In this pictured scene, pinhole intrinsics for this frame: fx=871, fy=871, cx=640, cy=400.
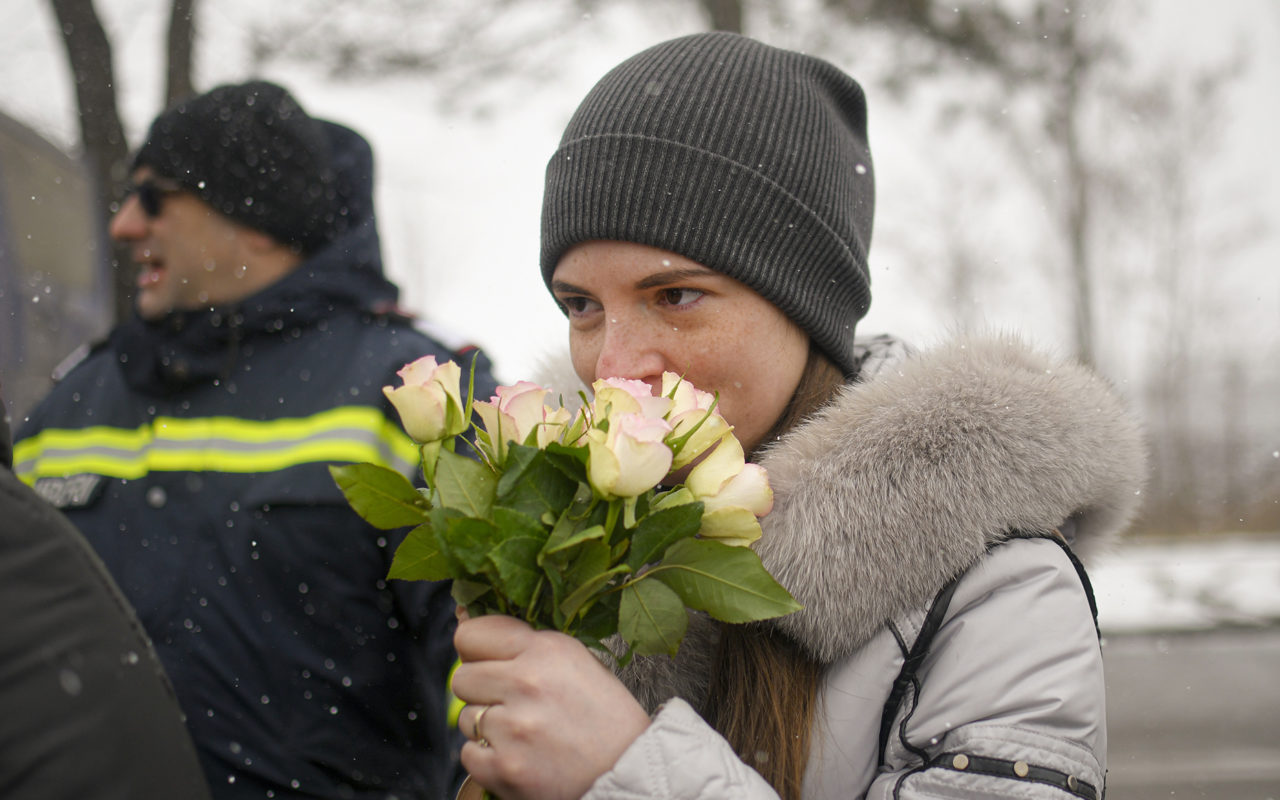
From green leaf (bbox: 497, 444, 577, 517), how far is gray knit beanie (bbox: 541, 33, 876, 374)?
1.78 feet

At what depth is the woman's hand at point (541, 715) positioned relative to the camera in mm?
1027

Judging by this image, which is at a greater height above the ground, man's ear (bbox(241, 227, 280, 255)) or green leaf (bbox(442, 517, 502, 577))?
man's ear (bbox(241, 227, 280, 255))

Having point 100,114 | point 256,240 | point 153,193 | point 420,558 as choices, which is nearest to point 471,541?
point 420,558

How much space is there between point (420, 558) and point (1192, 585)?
26.5 feet

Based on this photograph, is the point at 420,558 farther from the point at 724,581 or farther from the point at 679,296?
the point at 679,296

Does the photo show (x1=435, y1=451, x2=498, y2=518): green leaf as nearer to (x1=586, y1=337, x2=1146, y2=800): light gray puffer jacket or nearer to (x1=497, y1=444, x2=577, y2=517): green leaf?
(x1=497, y1=444, x2=577, y2=517): green leaf

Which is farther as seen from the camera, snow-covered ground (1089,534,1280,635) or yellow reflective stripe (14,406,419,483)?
snow-covered ground (1089,534,1280,635)

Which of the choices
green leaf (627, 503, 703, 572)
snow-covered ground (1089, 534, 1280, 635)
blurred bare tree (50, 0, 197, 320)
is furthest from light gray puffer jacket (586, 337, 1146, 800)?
snow-covered ground (1089, 534, 1280, 635)

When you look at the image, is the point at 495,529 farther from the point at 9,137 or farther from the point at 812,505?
the point at 9,137

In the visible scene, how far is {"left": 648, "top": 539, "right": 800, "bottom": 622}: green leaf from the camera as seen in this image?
1.05 meters

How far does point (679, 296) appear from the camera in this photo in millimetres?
1479

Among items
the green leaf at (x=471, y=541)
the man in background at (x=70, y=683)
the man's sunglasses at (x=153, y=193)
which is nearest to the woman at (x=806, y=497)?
the green leaf at (x=471, y=541)

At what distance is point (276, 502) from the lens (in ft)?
6.63

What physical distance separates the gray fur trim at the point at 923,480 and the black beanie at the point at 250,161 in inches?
65.1
